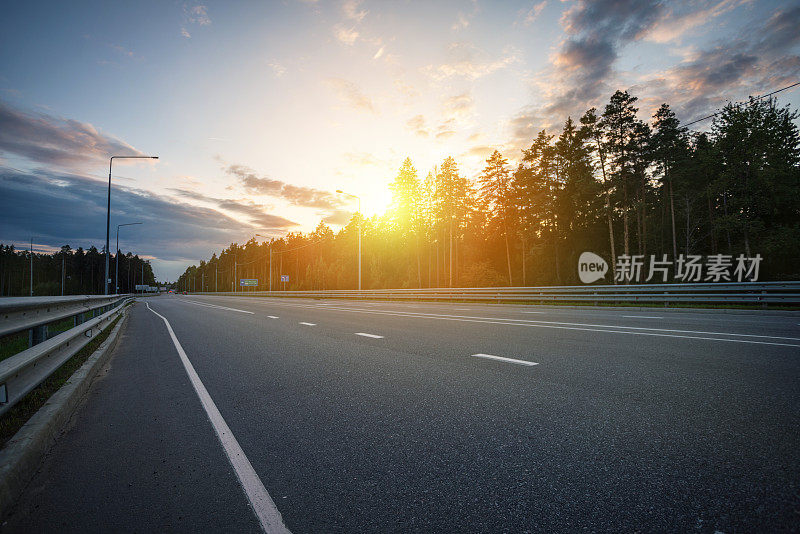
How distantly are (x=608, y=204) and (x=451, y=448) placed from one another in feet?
116

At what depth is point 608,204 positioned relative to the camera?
32.7 meters

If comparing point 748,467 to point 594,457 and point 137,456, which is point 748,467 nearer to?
point 594,457

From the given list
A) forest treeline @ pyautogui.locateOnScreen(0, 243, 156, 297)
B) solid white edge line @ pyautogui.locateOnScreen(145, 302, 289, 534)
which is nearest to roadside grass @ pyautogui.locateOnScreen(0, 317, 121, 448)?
solid white edge line @ pyautogui.locateOnScreen(145, 302, 289, 534)

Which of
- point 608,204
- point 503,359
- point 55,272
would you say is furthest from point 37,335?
point 55,272

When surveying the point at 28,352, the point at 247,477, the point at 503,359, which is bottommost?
the point at 247,477

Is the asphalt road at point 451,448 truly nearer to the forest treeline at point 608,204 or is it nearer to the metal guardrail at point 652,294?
the metal guardrail at point 652,294

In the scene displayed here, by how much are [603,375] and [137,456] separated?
Answer: 16.4 ft

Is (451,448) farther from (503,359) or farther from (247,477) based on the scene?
(503,359)

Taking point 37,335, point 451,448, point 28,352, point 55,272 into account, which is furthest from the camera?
point 55,272

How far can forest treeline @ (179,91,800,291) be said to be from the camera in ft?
107

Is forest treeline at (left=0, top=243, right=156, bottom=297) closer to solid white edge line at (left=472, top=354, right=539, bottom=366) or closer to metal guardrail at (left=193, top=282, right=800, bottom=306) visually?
metal guardrail at (left=193, top=282, right=800, bottom=306)

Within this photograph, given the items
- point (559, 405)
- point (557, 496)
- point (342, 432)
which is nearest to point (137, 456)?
point (342, 432)

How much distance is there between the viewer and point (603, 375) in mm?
4715

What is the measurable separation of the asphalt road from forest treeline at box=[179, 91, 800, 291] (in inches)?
1209
